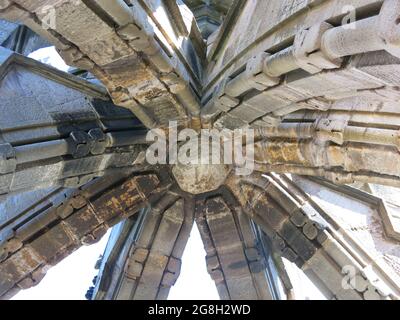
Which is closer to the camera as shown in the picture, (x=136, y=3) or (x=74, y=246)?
(x=136, y=3)

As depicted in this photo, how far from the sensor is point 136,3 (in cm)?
640

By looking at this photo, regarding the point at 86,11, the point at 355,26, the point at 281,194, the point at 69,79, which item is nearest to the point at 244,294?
the point at 281,194

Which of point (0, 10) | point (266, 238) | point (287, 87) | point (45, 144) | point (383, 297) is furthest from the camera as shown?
point (266, 238)

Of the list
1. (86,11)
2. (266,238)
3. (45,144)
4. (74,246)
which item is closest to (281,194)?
(266,238)

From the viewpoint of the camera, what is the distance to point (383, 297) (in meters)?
8.63

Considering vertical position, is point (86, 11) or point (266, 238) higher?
point (266, 238)

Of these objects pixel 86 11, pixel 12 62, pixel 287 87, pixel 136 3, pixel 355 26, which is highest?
pixel 12 62

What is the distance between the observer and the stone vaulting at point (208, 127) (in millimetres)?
5586

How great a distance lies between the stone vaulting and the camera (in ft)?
18.3

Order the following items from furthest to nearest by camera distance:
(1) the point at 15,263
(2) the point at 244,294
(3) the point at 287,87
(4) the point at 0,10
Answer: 1. (2) the point at 244,294
2. (1) the point at 15,263
3. (3) the point at 287,87
4. (4) the point at 0,10

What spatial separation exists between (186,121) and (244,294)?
12.2 feet

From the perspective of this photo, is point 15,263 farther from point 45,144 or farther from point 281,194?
point 281,194

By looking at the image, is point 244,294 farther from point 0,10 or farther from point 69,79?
point 0,10

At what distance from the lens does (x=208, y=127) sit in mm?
8344
